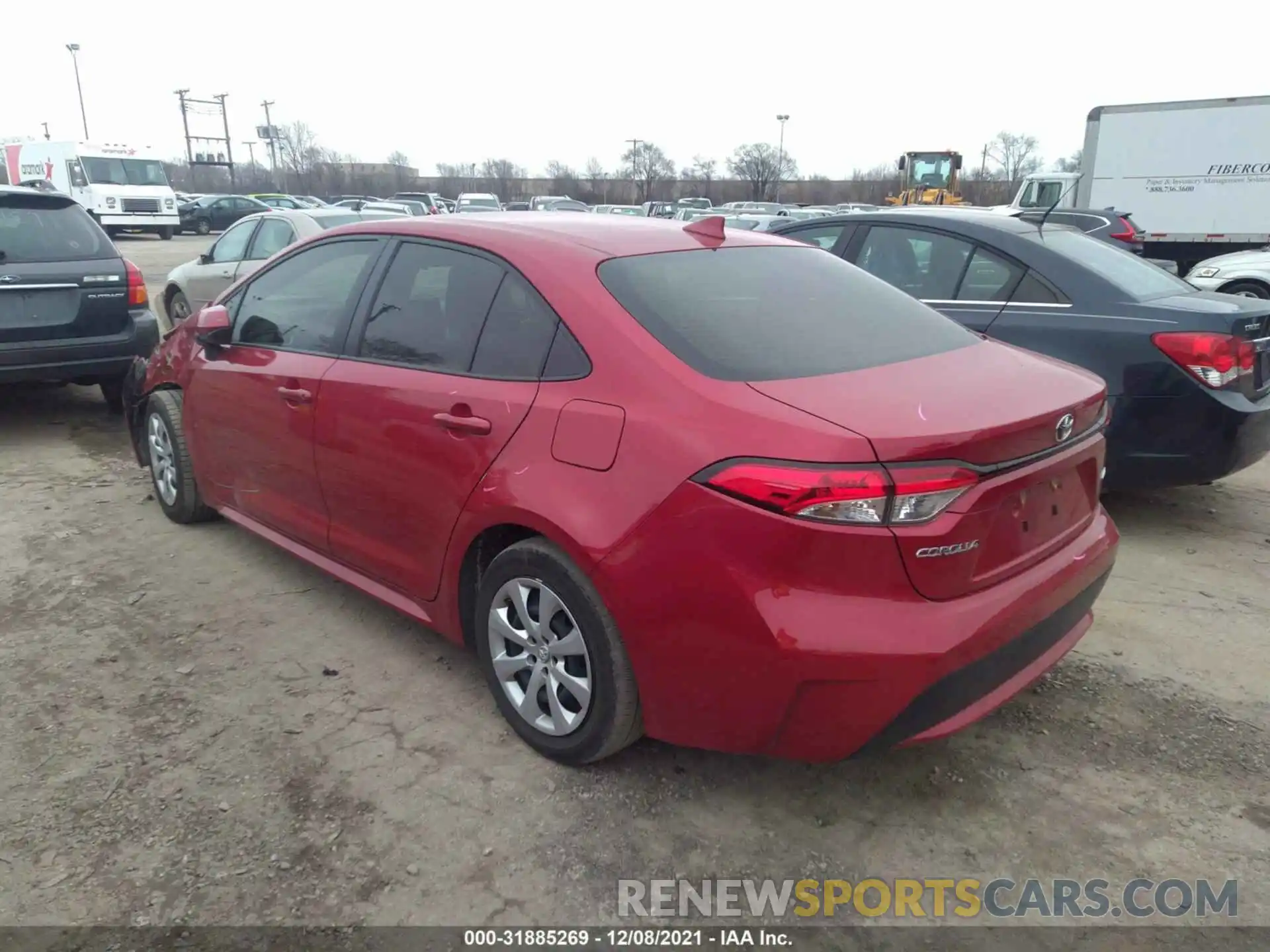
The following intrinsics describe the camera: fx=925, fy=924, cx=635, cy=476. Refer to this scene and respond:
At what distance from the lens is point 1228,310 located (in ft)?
14.4

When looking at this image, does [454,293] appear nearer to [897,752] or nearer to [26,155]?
[897,752]

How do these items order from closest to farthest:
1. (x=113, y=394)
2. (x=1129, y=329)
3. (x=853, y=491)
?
(x=853, y=491)
(x=1129, y=329)
(x=113, y=394)

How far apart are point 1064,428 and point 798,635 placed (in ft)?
3.26

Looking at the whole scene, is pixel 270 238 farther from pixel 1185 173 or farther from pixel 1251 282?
pixel 1185 173

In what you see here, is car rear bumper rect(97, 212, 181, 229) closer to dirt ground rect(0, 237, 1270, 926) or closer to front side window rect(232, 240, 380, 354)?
front side window rect(232, 240, 380, 354)

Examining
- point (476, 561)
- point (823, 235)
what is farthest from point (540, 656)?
point (823, 235)

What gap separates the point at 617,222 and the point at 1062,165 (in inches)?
3369

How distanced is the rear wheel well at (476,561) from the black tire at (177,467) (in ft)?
7.34

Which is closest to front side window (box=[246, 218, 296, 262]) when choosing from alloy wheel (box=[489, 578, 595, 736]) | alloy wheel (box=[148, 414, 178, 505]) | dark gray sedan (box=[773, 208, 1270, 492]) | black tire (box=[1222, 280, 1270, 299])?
alloy wheel (box=[148, 414, 178, 505])

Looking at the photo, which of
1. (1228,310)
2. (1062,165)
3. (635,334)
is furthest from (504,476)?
(1062,165)

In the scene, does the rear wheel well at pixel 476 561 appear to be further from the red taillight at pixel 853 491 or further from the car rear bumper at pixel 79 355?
the car rear bumper at pixel 79 355

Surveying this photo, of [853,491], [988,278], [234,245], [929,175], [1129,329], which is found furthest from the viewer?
[929,175]

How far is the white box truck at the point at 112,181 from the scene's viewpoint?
95.9ft

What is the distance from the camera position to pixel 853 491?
2123mm
